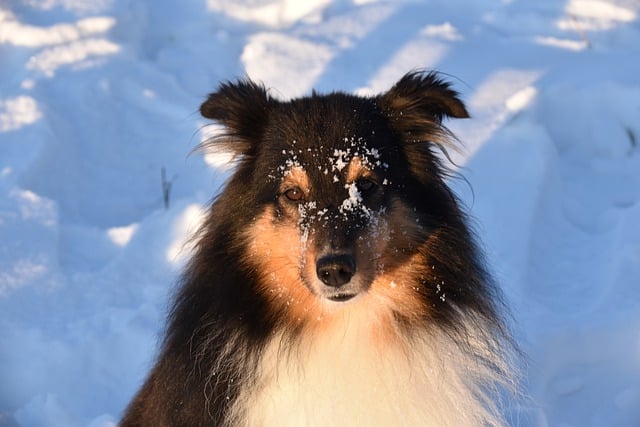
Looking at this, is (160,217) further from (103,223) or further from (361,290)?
(361,290)

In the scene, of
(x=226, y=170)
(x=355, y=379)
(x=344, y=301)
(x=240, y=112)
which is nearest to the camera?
(x=344, y=301)

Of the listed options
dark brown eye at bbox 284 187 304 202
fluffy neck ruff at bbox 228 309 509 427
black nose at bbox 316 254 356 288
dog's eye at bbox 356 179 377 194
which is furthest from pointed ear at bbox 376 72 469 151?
fluffy neck ruff at bbox 228 309 509 427

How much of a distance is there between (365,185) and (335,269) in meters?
0.36

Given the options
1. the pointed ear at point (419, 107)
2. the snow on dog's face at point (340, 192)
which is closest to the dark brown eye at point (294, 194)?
the snow on dog's face at point (340, 192)

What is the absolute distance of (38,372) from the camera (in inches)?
171

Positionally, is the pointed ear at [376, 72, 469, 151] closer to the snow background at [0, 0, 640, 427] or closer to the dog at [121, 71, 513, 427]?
the dog at [121, 71, 513, 427]

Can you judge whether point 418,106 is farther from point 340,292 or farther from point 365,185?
point 340,292

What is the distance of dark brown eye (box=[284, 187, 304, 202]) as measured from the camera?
3.10 m

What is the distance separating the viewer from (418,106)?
10.7 ft

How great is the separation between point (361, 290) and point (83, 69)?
4.10 metres

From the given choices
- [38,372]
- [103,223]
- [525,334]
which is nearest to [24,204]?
[103,223]

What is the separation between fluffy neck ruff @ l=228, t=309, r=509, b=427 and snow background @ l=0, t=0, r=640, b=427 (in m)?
0.84

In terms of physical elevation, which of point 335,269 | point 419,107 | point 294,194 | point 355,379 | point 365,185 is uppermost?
point 419,107

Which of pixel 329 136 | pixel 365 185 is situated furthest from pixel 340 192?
pixel 329 136
